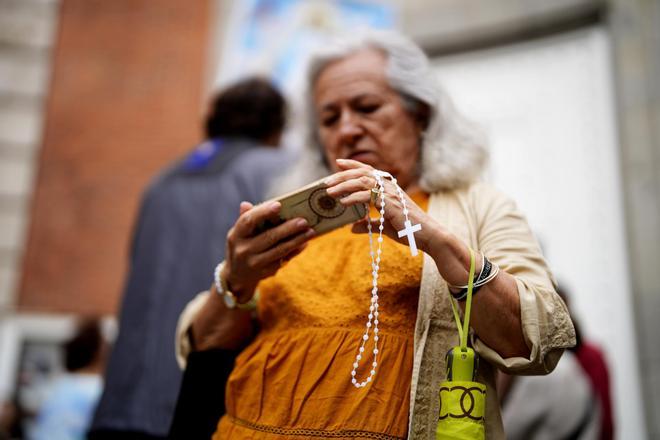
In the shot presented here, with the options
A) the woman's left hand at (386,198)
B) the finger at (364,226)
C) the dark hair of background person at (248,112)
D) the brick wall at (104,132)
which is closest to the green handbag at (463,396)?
the woman's left hand at (386,198)

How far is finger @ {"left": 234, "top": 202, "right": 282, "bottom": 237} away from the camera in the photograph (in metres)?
1.39

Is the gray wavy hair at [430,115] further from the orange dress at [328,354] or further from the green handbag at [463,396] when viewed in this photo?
the green handbag at [463,396]

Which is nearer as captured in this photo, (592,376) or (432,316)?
(432,316)

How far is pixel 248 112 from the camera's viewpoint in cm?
258

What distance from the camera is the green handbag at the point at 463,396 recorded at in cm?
121

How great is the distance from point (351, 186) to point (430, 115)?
1.98 feet

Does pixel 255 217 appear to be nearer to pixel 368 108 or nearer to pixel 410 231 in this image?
pixel 410 231

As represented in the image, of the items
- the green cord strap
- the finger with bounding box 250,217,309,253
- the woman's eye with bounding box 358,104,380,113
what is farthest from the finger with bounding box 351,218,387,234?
the woman's eye with bounding box 358,104,380,113

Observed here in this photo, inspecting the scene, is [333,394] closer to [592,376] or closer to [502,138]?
[592,376]

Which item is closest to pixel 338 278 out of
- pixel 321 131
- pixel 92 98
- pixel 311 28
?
pixel 321 131

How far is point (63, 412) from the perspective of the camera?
3242mm

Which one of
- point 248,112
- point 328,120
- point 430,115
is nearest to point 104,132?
point 248,112

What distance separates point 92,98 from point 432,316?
5256 millimetres

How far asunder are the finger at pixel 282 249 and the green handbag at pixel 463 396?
36 centimetres
